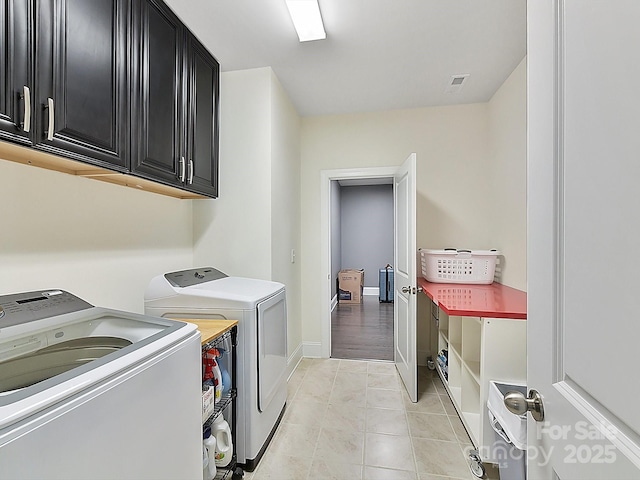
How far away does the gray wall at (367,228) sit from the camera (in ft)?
21.8

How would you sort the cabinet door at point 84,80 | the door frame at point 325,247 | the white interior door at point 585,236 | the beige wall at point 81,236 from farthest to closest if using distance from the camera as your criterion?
the door frame at point 325,247
the beige wall at point 81,236
the cabinet door at point 84,80
the white interior door at point 585,236

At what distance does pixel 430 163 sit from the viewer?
10.3ft

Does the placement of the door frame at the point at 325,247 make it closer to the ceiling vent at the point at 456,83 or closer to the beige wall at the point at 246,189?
the beige wall at the point at 246,189

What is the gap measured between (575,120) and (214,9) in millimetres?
1986

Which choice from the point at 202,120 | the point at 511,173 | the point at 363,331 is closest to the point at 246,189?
the point at 202,120

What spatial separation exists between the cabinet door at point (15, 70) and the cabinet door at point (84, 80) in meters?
0.04

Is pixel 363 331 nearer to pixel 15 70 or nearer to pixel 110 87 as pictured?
pixel 110 87

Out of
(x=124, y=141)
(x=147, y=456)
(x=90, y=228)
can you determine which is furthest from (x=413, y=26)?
(x=147, y=456)

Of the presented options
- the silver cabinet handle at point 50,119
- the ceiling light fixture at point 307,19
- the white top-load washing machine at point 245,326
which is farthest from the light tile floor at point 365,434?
the ceiling light fixture at point 307,19

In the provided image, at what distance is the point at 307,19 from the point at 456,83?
1493 millimetres

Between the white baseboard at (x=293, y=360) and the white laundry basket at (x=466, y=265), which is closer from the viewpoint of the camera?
the white laundry basket at (x=466, y=265)

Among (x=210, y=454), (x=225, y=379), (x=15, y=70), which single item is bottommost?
(x=210, y=454)

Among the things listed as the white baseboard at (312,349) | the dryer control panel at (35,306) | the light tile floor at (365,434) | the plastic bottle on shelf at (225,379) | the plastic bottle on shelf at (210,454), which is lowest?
the light tile floor at (365,434)

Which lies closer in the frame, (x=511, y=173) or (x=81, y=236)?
(x=81, y=236)
